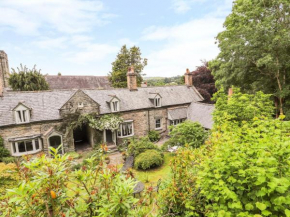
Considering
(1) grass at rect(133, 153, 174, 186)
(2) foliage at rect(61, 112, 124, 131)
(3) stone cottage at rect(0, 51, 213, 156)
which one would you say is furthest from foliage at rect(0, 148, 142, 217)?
(3) stone cottage at rect(0, 51, 213, 156)

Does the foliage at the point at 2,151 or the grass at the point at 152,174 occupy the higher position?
the foliage at the point at 2,151

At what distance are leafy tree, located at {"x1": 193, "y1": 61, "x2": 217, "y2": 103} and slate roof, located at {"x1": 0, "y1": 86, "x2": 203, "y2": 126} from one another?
669 centimetres

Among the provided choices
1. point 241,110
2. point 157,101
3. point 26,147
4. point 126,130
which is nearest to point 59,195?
point 241,110

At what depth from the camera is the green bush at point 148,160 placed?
609 inches

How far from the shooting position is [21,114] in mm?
18234

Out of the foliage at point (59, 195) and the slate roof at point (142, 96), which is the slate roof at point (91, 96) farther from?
the foliage at point (59, 195)

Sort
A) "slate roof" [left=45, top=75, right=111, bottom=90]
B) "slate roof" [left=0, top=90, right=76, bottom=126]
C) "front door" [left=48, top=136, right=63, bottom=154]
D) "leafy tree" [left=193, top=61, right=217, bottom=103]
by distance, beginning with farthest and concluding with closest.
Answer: "slate roof" [left=45, top=75, right=111, bottom=90] → "leafy tree" [left=193, top=61, right=217, bottom=103] → "front door" [left=48, top=136, right=63, bottom=154] → "slate roof" [left=0, top=90, right=76, bottom=126]

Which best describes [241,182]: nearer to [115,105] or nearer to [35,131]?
[115,105]

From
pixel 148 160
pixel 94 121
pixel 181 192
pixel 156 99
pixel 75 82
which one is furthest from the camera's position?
pixel 75 82

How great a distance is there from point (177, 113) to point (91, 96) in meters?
13.3

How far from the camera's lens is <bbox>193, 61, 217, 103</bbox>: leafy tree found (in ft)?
118

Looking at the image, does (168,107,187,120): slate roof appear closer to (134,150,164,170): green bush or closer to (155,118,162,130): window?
(155,118,162,130): window

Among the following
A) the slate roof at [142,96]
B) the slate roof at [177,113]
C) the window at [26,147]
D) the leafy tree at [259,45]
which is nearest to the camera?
the leafy tree at [259,45]

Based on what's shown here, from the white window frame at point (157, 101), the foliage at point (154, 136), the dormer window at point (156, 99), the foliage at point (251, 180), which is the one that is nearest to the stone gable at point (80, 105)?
the foliage at point (154, 136)
